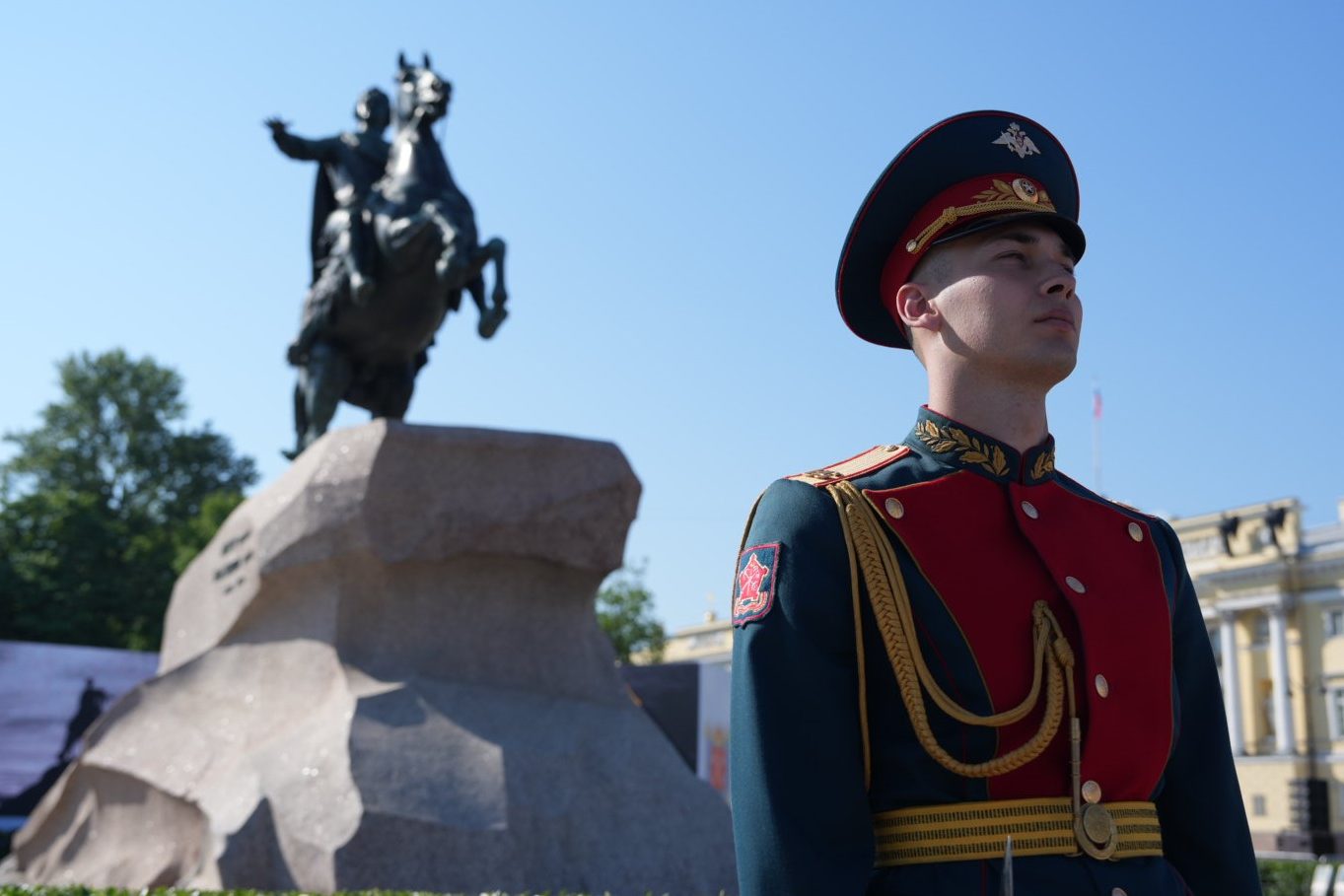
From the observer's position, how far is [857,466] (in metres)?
2.01

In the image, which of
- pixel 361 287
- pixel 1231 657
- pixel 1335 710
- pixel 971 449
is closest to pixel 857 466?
pixel 971 449

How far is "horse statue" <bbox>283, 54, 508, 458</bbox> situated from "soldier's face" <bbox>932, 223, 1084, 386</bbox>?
7282 mm

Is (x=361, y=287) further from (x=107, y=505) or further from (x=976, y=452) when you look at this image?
(x=107, y=505)

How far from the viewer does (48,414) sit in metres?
38.2

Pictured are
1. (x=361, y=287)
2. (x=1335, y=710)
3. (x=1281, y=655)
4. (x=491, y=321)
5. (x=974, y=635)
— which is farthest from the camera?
(x=1281, y=655)

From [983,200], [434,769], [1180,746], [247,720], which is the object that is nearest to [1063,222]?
[983,200]

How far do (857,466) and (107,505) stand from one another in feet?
124

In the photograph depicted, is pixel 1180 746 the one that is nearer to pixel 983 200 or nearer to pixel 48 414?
pixel 983 200

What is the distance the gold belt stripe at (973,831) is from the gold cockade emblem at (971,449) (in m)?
0.46

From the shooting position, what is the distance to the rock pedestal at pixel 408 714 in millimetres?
6270

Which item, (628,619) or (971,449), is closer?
(971,449)

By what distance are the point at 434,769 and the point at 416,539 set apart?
4.09 ft

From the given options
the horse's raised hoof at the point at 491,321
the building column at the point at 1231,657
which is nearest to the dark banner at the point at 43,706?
the horse's raised hoof at the point at 491,321

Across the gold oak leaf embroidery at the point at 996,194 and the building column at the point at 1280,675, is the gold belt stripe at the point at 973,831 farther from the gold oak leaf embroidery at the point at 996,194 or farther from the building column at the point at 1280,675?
the building column at the point at 1280,675
